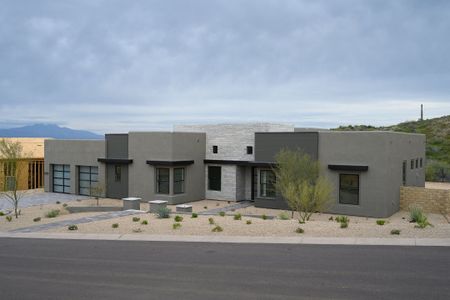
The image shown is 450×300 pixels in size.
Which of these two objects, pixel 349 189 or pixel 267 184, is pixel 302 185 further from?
pixel 267 184

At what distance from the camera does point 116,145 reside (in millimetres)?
35031

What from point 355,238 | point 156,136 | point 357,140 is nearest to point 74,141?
point 156,136

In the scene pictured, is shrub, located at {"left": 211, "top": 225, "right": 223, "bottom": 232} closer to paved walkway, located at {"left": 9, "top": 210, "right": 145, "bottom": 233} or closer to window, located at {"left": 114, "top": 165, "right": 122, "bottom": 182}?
paved walkway, located at {"left": 9, "top": 210, "right": 145, "bottom": 233}

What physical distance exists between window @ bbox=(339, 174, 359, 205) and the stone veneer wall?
3.79 meters

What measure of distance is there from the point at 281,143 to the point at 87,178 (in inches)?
612

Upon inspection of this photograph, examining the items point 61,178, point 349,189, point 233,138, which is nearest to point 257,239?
point 349,189

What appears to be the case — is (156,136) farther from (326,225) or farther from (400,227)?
(400,227)

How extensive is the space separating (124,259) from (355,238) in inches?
297

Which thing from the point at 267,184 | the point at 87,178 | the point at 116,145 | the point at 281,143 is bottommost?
Answer: the point at 87,178

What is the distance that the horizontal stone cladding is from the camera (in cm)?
3271

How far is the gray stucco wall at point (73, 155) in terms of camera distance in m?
36.1

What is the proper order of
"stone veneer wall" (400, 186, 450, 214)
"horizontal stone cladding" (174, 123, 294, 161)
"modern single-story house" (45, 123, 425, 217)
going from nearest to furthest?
"modern single-story house" (45, 123, 425, 217) → "stone veneer wall" (400, 186, 450, 214) → "horizontal stone cladding" (174, 123, 294, 161)

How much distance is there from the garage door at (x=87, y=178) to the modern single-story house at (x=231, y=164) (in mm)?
74

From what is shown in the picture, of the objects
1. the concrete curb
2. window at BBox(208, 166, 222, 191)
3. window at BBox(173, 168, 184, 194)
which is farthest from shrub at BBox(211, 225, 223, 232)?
window at BBox(208, 166, 222, 191)
